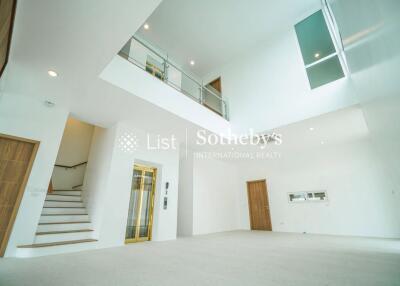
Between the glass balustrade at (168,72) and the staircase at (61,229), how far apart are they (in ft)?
12.7

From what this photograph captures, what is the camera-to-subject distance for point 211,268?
254 cm

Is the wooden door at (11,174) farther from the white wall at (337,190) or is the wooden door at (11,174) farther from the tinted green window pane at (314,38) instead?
the white wall at (337,190)

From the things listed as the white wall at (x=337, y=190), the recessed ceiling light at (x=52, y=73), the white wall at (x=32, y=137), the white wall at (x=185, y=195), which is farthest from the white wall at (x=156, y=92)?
the white wall at (x=337, y=190)

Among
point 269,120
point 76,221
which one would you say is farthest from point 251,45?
point 76,221

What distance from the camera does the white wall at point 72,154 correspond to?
6.23m

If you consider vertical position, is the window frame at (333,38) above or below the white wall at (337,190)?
above

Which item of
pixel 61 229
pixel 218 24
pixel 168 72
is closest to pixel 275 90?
pixel 218 24

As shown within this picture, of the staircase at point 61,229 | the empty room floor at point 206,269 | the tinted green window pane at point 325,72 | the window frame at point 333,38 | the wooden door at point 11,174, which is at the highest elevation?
A: the window frame at point 333,38

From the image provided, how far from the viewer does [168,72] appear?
4.92 meters

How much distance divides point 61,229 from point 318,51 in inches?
312

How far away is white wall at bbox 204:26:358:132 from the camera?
184 inches

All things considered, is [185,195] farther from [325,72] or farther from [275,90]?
[325,72]

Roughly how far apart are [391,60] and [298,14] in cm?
625

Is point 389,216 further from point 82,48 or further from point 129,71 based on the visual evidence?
point 82,48
